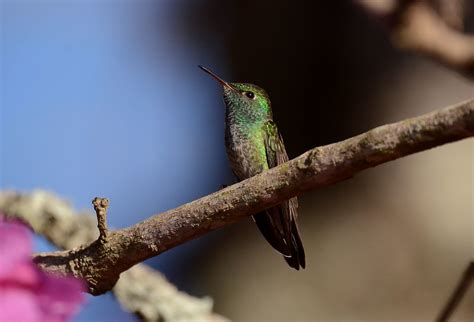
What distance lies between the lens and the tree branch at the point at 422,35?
74.7 inches

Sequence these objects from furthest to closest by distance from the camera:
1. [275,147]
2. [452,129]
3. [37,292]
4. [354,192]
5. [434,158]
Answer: [354,192] → [434,158] → [275,147] → [452,129] → [37,292]

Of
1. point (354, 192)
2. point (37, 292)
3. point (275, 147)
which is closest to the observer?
point (37, 292)

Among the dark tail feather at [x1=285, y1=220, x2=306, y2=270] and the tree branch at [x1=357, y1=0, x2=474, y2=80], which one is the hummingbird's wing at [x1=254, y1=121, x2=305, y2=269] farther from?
the tree branch at [x1=357, y1=0, x2=474, y2=80]

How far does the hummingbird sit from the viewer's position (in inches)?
91.2

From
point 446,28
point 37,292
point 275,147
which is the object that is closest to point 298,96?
point 275,147

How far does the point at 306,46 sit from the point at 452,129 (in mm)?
3199

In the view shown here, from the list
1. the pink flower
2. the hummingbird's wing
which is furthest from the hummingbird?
the pink flower

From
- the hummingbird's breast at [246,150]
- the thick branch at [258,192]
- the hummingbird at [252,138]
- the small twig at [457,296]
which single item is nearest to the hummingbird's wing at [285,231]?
the hummingbird at [252,138]

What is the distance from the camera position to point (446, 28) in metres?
2.04

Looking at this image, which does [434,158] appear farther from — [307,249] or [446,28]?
[446,28]

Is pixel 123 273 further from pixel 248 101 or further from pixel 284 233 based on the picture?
pixel 248 101

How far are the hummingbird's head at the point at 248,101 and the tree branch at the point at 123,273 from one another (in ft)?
3.11

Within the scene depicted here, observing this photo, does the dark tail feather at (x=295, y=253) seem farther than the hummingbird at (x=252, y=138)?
No

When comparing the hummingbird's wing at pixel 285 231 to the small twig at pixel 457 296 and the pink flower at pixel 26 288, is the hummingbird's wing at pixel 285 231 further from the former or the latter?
the pink flower at pixel 26 288
